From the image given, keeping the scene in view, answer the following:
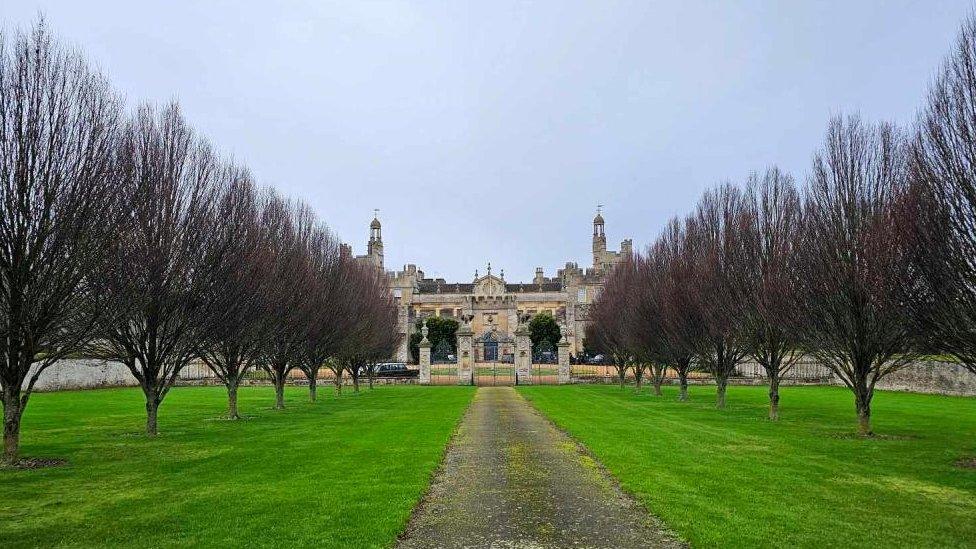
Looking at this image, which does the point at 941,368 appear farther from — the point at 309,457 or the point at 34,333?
the point at 34,333

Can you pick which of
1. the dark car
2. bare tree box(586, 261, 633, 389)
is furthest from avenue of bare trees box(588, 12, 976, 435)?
the dark car

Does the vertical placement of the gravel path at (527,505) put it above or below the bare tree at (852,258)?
below

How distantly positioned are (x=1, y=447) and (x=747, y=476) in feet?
61.6

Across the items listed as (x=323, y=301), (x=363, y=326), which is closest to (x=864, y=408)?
(x=323, y=301)

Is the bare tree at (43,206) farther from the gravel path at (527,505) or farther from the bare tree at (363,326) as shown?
the bare tree at (363,326)

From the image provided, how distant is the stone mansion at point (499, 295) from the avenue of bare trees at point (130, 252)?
76515mm

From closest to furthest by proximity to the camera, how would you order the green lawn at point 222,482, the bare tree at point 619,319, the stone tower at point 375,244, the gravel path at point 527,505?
the gravel path at point 527,505
the green lawn at point 222,482
the bare tree at point 619,319
the stone tower at point 375,244

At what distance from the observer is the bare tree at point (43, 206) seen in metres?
14.5

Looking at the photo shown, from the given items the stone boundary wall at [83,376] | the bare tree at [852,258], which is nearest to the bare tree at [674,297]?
the bare tree at [852,258]

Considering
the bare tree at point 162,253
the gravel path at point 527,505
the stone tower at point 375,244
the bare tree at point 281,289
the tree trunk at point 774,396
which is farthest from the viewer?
the stone tower at point 375,244

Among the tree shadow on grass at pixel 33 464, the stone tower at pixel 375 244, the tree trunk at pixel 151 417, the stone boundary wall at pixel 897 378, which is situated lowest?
the stone boundary wall at pixel 897 378

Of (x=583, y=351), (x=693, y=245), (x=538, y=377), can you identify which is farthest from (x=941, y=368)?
(x=583, y=351)

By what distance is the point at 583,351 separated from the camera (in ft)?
340

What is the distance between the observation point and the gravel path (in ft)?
29.3
